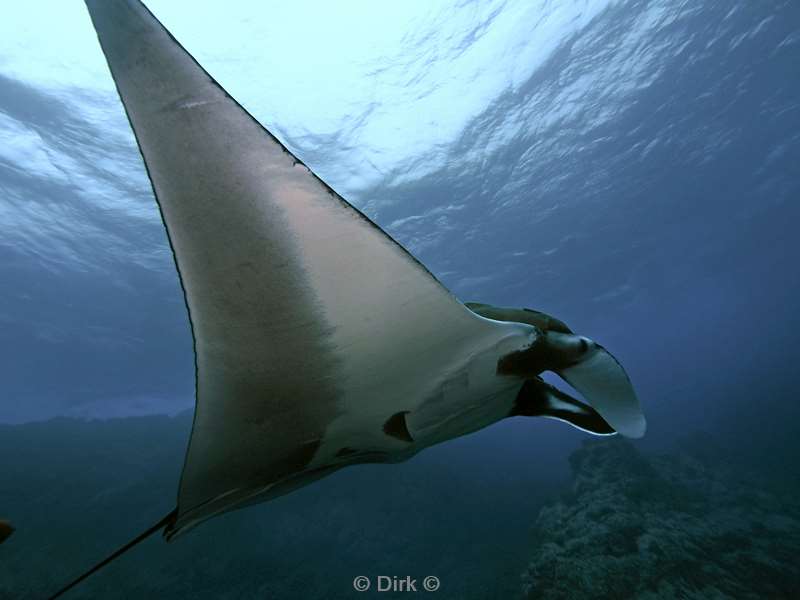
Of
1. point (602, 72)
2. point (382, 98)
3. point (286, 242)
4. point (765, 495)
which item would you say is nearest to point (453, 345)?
point (286, 242)

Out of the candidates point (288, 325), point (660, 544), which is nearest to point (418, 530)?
point (660, 544)

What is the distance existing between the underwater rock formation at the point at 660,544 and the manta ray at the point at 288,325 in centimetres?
512

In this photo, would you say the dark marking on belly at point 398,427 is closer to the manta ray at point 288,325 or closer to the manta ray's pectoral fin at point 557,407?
the manta ray at point 288,325

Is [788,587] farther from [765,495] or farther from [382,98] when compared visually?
[382,98]

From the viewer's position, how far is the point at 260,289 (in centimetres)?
142

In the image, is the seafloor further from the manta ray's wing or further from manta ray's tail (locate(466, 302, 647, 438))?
the manta ray's wing

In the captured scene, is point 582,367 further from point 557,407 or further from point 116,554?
point 116,554

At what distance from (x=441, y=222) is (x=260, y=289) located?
16.7 metres

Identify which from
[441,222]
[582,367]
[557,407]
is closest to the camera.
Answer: [582,367]

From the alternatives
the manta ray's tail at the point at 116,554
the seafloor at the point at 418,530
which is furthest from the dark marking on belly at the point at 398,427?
the seafloor at the point at 418,530

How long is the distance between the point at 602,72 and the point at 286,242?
48.2 feet

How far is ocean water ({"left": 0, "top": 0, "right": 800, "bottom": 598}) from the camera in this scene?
860cm

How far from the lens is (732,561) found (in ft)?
21.2

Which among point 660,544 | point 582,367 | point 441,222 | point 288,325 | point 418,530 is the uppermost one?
point 441,222
